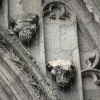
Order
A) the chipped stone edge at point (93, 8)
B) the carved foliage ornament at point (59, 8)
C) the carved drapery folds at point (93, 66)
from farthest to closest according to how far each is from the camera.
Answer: the carved foliage ornament at point (59, 8), the chipped stone edge at point (93, 8), the carved drapery folds at point (93, 66)

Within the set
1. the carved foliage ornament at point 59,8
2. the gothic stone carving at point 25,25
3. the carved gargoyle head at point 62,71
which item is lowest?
the carved gargoyle head at point 62,71

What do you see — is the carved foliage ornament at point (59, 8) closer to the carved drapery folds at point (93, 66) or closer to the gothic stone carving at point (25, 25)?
the gothic stone carving at point (25, 25)

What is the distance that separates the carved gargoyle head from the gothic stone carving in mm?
491

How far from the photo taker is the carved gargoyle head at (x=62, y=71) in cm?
949

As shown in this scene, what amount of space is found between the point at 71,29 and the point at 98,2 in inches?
19.9

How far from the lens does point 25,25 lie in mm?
9820

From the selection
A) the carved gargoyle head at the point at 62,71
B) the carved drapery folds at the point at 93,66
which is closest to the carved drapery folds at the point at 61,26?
the carved gargoyle head at the point at 62,71

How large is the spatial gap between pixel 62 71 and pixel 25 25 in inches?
32.4

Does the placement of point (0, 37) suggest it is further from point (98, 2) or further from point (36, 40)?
point (98, 2)

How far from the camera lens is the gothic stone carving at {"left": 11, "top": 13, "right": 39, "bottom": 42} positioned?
385 inches

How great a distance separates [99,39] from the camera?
9.78m

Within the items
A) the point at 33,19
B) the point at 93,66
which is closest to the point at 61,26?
the point at 33,19

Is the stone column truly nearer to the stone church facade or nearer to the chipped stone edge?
the stone church facade

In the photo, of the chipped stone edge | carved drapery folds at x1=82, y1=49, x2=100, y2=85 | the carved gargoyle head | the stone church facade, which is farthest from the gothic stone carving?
carved drapery folds at x1=82, y1=49, x2=100, y2=85
